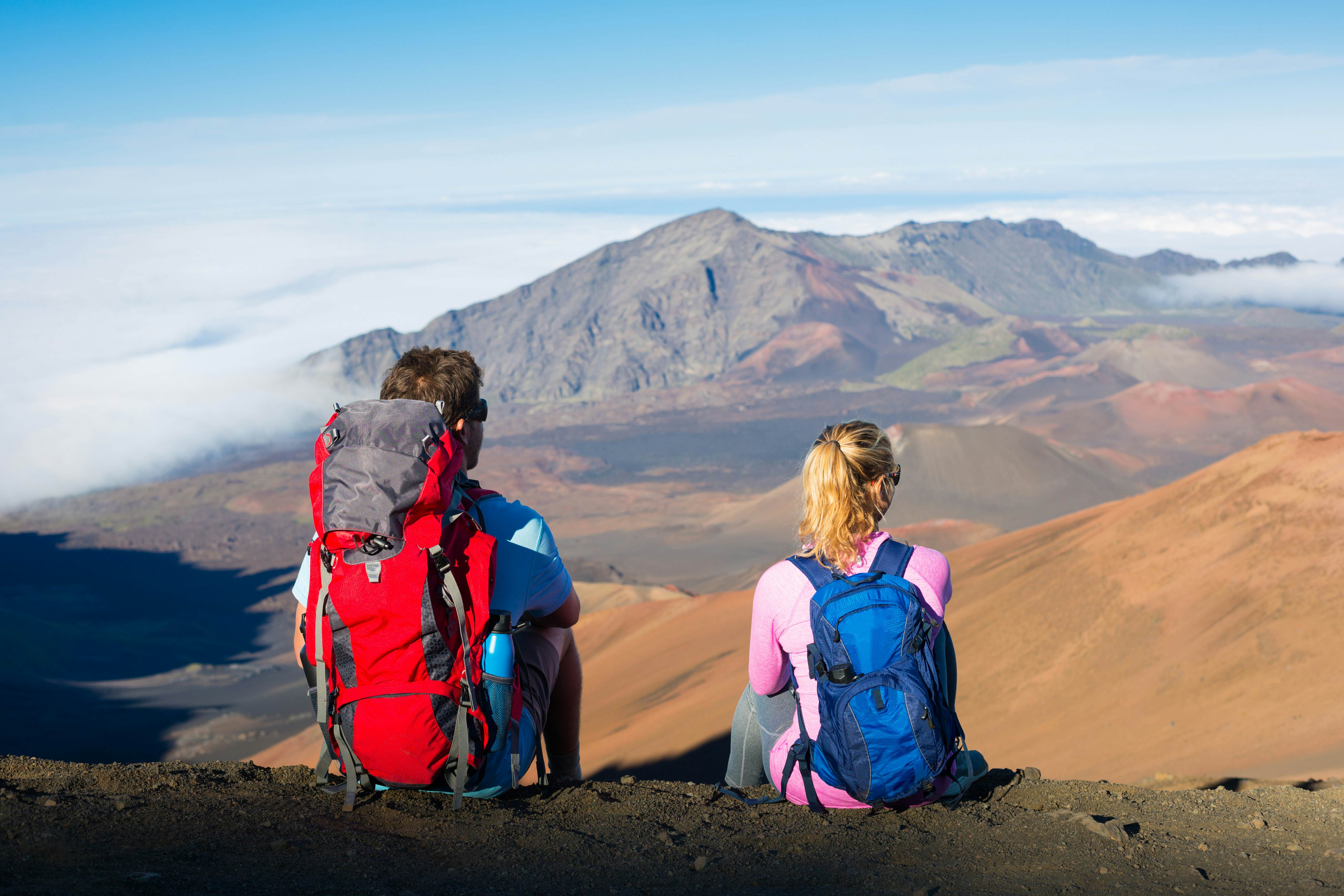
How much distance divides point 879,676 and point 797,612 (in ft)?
1.06

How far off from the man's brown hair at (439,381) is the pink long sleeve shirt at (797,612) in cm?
118

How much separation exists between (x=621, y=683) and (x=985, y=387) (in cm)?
11952

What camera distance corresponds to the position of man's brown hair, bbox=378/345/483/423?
3.31m

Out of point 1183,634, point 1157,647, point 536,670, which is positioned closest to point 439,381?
point 536,670

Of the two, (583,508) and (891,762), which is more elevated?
(891,762)

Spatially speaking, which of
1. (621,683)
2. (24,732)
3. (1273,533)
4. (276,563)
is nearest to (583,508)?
(276,563)

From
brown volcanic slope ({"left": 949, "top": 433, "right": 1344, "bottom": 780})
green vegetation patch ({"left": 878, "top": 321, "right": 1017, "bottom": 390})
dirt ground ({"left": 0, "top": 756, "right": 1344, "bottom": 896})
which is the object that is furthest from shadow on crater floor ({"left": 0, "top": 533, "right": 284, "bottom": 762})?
green vegetation patch ({"left": 878, "top": 321, "right": 1017, "bottom": 390})

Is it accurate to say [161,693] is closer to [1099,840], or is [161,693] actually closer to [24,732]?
[24,732]

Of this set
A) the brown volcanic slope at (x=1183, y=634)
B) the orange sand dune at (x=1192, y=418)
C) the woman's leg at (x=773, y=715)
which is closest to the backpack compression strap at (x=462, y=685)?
the woman's leg at (x=773, y=715)

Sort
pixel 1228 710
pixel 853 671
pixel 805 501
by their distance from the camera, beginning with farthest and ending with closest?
pixel 1228 710
pixel 805 501
pixel 853 671

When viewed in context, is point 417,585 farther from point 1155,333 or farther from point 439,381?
point 1155,333

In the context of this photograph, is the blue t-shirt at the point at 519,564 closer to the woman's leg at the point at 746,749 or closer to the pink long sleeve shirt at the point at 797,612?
the pink long sleeve shirt at the point at 797,612

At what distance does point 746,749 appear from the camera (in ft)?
12.3

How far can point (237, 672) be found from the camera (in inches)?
2176
